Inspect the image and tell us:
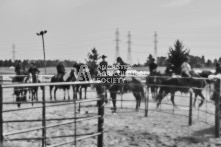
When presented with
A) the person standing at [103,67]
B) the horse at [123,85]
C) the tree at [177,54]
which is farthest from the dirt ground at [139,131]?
the tree at [177,54]

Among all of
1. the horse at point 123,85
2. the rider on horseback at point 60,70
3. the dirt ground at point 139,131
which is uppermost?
the rider on horseback at point 60,70

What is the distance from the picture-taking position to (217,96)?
22.2 ft

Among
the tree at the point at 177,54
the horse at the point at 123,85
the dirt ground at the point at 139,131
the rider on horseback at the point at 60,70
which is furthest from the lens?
the tree at the point at 177,54

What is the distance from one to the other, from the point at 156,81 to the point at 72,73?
4.51 metres

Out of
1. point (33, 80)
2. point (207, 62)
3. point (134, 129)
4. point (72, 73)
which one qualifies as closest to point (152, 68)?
point (72, 73)

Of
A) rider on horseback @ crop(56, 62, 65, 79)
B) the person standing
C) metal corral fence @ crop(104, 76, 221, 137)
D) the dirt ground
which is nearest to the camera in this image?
the dirt ground

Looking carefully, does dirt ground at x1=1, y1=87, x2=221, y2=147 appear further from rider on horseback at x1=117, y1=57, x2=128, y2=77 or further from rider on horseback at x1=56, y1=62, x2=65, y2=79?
rider on horseback at x1=56, y1=62, x2=65, y2=79

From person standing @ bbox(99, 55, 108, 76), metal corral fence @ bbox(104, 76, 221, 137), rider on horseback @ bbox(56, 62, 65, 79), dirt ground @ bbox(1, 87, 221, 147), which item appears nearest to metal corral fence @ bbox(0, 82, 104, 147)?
dirt ground @ bbox(1, 87, 221, 147)

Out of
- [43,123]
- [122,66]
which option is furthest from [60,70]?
[43,123]

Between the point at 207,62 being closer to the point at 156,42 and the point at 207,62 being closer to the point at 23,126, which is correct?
the point at 156,42

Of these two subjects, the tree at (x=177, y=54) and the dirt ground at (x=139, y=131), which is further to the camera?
the tree at (x=177, y=54)

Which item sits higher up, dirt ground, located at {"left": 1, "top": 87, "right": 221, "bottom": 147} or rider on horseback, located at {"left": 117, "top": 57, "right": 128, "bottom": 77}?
rider on horseback, located at {"left": 117, "top": 57, "right": 128, "bottom": 77}

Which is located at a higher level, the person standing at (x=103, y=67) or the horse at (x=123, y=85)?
the person standing at (x=103, y=67)

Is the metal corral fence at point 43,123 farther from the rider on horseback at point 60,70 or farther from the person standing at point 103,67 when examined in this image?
the rider on horseback at point 60,70
